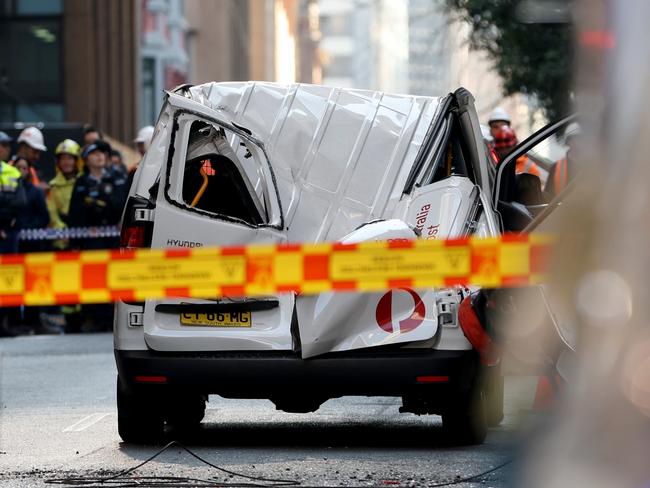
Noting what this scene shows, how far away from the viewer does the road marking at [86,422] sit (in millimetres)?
9938

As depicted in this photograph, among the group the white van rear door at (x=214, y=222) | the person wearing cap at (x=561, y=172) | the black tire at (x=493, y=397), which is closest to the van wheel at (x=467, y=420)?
the black tire at (x=493, y=397)

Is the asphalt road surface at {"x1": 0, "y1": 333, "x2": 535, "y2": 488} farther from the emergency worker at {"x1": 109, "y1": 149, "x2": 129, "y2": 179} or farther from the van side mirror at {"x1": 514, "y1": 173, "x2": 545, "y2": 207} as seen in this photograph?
the emergency worker at {"x1": 109, "y1": 149, "x2": 129, "y2": 179}

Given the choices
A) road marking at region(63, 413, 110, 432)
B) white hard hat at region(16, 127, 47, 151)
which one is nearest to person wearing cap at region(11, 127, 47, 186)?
white hard hat at region(16, 127, 47, 151)

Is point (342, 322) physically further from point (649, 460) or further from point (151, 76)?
point (151, 76)

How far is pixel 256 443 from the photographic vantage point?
9234mm

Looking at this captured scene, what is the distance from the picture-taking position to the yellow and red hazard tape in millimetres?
6562

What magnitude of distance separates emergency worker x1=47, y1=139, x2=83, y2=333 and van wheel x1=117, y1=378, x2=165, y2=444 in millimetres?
9729

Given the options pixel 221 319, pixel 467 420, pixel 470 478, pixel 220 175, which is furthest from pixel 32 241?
pixel 470 478

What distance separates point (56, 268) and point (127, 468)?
5.17 feet

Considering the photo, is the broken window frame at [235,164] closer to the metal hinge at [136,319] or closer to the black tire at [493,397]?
the metal hinge at [136,319]

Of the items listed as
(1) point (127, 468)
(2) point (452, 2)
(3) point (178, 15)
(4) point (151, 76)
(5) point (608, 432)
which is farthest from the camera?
(3) point (178, 15)

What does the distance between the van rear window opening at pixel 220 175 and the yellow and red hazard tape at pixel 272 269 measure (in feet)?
7.91

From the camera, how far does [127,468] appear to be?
8.19 metres

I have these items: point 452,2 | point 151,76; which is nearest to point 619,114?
point 452,2
